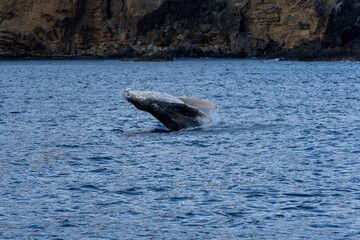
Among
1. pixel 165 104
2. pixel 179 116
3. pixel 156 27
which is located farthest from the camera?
pixel 156 27

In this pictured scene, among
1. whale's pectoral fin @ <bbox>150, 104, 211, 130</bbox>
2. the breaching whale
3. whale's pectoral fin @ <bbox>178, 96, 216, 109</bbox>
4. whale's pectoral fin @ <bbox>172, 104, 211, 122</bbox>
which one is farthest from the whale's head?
whale's pectoral fin @ <bbox>178, 96, 216, 109</bbox>

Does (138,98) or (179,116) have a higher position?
(138,98)

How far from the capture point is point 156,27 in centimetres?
16275

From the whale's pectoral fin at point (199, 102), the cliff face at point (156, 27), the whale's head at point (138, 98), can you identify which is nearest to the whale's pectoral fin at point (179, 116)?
the whale's pectoral fin at point (199, 102)

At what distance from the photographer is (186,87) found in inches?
2432

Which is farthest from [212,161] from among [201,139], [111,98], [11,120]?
[111,98]

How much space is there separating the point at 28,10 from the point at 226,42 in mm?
52737

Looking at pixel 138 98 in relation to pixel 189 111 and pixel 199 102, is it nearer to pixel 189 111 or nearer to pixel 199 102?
pixel 189 111

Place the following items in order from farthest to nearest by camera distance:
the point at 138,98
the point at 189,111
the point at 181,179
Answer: the point at 189,111 < the point at 138,98 < the point at 181,179

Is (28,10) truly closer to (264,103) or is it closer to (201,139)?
(264,103)

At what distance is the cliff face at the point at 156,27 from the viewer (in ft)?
508

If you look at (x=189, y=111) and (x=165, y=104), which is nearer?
(x=165, y=104)

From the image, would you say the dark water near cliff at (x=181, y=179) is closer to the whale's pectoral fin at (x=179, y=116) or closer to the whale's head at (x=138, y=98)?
the whale's pectoral fin at (x=179, y=116)

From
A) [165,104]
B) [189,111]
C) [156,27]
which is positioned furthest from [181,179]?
[156,27]
